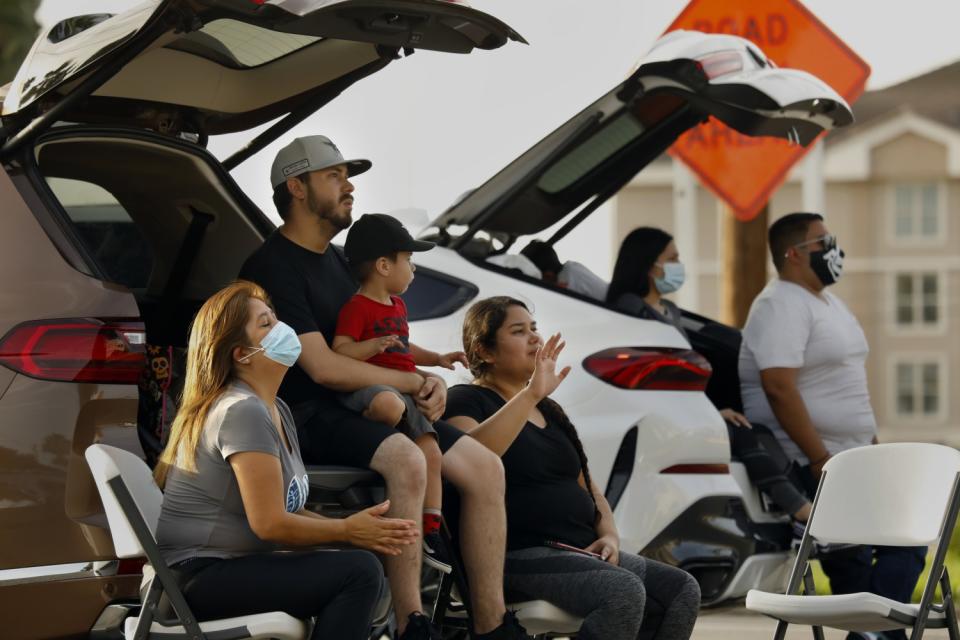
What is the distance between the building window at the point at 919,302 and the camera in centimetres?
3581

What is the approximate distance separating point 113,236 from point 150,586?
1.84 meters

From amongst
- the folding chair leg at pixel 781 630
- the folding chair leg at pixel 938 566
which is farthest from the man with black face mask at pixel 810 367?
the folding chair leg at pixel 938 566

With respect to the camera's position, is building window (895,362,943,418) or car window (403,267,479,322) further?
building window (895,362,943,418)

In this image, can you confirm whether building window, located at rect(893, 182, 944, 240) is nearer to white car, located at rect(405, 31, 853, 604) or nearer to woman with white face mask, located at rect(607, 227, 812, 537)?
woman with white face mask, located at rect(607, 227, 812, 537)

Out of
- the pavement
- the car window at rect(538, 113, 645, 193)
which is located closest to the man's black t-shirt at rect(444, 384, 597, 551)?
the car window at rect(538, 113, 645, 193)

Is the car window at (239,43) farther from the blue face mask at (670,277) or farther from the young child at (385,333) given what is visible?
the blue face mask at (670,277)

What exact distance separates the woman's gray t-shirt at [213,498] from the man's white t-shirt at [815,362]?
3.27 meters

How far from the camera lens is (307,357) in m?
4.95

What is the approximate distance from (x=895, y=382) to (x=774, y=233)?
1174 inches

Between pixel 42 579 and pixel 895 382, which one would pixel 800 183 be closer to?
pixel 895 382

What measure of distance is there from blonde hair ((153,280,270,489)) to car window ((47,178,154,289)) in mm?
1222

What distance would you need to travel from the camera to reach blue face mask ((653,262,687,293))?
23.9 feet

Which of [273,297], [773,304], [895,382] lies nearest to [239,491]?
[273,297]

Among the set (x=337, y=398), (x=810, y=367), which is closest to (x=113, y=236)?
(x=337, y=398)
